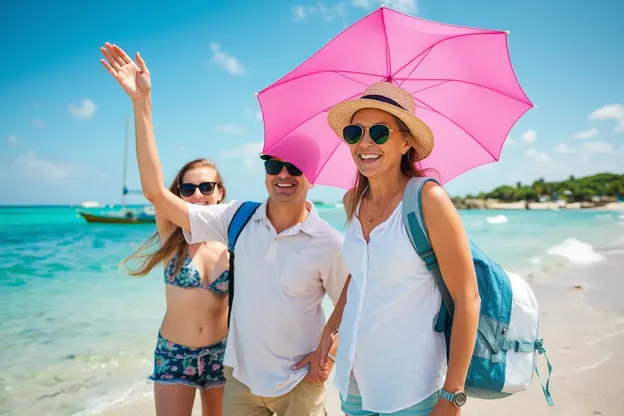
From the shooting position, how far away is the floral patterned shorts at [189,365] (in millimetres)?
3225

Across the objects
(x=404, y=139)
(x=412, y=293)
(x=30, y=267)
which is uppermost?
(x=404, y=139)

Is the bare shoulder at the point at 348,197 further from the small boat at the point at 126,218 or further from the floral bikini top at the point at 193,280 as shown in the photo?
the small boat at the point at 126,218

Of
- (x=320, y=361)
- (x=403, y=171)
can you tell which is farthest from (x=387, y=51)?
(x=320, y=361)

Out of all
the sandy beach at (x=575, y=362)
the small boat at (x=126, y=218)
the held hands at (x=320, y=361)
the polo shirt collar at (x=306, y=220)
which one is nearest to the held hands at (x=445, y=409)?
the held hands at (x=320, y=361)

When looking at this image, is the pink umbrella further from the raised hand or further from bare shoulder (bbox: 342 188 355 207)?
the raised hand

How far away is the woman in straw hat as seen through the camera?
190 centimetres

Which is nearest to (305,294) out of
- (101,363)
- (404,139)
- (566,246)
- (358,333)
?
(358,333)

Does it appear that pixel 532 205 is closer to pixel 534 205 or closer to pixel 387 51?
pixel 534 205

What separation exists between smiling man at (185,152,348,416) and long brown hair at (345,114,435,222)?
0.45 meters

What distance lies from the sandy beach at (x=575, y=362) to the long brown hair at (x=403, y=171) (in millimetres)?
3636

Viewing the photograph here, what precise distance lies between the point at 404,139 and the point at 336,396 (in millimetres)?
4367

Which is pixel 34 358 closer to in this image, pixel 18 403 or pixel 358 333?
pixel 18 403

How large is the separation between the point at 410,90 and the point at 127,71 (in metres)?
1.76

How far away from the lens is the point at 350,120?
8.27ft
